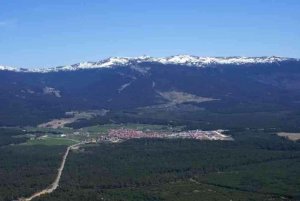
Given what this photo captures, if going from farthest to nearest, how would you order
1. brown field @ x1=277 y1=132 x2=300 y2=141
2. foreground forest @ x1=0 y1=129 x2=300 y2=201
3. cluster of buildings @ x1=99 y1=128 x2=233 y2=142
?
cluster of buildings @ x1=99 y1=128 x2=233 y2=142, brown field @ x1=277 y1=132 x2=300 y2=141, foreground forest @ x1=0 y1=129 x2=300 y2=201

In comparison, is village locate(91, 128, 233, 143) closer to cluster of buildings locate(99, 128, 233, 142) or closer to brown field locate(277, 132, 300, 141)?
cluster of buildings locate(99, 128, 233, 142)

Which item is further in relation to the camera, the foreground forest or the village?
the village

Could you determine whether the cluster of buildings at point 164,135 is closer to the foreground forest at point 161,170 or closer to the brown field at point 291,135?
the foreground forest at point 161,170

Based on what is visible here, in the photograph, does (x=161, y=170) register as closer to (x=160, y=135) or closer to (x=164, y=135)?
(x=160, y=135)

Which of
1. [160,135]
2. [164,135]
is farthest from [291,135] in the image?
[160,135]

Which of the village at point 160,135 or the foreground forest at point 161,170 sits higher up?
the village at point 160,135

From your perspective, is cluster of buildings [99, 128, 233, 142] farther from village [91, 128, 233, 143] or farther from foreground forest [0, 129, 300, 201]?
foreground forest [0, 129, 300, 201]

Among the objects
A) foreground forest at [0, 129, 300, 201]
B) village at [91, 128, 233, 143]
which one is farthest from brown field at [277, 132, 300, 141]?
village at [91, 128, 233, 143]

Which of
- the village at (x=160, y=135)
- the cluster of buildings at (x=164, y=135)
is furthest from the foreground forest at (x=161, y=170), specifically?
the cluster of buildings at (x=164, y=135)

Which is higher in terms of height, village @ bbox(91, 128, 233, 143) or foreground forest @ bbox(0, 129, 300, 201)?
village @ bbox(91, 128, 233, 143)

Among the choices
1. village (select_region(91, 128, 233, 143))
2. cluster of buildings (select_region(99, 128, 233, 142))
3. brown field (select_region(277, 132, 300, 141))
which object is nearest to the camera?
brown field (select_region(277, 132, 300, 141))

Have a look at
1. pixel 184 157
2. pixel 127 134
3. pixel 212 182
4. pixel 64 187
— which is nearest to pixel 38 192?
pixel 64 187
